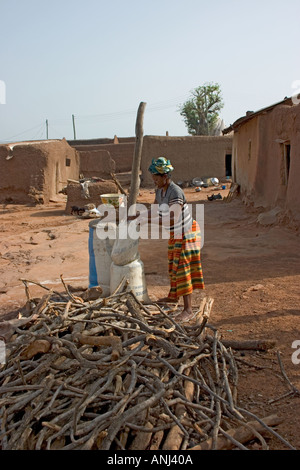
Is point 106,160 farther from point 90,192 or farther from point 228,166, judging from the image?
point 90,192

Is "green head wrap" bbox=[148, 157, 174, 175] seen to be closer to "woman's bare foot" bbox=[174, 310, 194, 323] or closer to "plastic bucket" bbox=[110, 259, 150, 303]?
"plastic bucket" bbox=[110, 259, 150, 303]

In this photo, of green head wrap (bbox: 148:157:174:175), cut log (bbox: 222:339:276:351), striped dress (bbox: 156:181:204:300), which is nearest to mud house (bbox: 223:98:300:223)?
striped dress (bbox: 156:181:204:300)

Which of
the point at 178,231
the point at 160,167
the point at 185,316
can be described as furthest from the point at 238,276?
the point at 160,167

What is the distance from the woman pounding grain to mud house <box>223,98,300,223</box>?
4.14 metres

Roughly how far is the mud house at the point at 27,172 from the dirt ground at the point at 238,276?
2653 millimetres

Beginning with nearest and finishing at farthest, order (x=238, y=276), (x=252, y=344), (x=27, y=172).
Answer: (x=252, y=344)
(x=238, y=276)
(x=27, y=172)

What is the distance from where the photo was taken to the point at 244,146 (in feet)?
40.8

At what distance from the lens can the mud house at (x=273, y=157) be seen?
7.66 meters

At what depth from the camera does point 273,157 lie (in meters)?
9.23

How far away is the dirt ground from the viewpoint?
114 inches

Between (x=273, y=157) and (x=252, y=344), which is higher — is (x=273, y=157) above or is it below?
above

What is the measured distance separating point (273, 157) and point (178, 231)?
6103mm

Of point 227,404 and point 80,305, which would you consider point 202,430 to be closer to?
point 227,404

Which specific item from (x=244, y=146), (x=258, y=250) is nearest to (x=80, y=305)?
(x=258, y=250)
